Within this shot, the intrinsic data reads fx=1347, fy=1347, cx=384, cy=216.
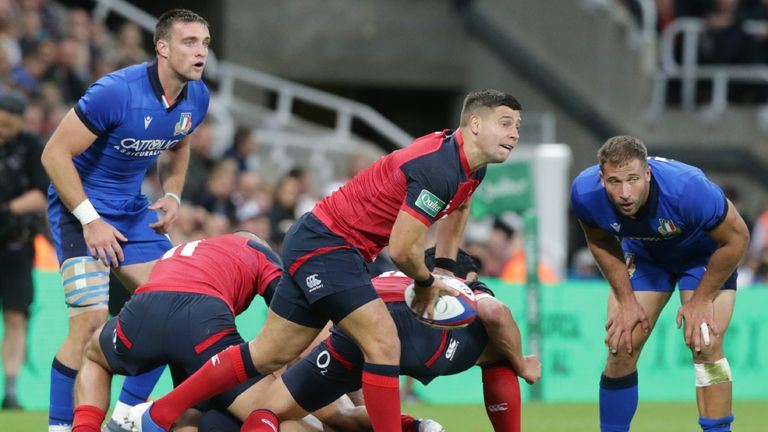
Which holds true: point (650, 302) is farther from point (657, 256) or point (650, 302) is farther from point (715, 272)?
point (715, 272)

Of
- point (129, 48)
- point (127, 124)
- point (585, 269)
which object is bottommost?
point (585, 269)

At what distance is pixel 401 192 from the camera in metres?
7.18

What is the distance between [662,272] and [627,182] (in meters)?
1.00

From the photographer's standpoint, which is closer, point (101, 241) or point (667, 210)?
point (667, 210)

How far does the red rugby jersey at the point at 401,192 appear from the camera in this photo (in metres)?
6.91

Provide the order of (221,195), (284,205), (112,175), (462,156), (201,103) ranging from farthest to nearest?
(284,205), (221,195), (201,103), (112,175), (462,156)

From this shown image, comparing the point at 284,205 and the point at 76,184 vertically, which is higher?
the point at 76,184

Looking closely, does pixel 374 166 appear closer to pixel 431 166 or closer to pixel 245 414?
pixel 431 166

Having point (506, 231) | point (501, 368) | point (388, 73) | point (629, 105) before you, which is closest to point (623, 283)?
point (501, 368)

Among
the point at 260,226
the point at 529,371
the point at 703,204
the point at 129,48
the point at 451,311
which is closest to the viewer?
the point at 451,311

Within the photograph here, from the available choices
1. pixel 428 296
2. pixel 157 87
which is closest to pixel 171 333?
pixel 428 296

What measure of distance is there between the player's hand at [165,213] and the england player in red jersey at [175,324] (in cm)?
61

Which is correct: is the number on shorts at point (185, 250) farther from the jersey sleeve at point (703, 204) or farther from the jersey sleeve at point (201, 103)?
the jersey sleeve at point (703, 204)

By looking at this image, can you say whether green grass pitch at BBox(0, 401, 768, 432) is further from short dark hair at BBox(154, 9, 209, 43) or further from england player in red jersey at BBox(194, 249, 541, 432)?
short dark hair at BBox(154, 9, 209, 43)
